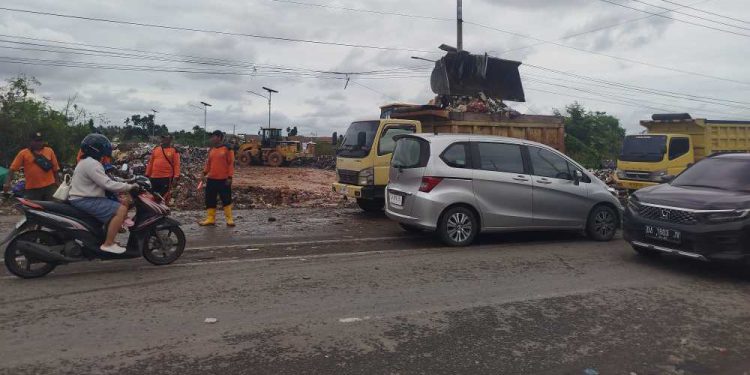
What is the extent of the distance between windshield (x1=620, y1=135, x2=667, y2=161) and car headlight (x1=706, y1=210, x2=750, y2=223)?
9.57m

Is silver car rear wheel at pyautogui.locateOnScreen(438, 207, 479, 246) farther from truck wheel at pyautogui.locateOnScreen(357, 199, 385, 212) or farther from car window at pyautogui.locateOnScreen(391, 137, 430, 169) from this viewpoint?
truck wheel at pyautogui.locateOnScreen(357, 199, 385, 212)

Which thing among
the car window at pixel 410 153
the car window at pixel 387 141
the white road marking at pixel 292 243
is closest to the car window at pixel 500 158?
the car window at pixel 410 153

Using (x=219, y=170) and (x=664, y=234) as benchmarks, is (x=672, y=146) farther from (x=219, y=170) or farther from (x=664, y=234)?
(x=219, y=170)

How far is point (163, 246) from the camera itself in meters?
6.86

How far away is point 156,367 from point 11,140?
23.9 m

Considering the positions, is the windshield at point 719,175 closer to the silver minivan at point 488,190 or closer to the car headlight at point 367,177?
the silver minivan at point 488,190

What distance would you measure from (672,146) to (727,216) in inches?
A: 390

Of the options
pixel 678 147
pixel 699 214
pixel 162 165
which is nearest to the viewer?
pixel 699 214

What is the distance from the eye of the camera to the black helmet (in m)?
6.34

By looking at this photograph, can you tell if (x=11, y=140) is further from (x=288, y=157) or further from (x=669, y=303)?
(x=669, y=303)

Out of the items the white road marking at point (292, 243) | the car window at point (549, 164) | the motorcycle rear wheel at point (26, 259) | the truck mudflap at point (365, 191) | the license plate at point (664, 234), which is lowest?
the white road marking at point (292, 243)

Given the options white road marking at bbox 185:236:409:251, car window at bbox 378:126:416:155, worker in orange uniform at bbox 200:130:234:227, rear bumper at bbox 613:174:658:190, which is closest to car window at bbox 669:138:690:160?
rear bumper at bbox 613:174:658:190

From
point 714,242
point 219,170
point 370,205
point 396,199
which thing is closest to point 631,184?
point 370,205

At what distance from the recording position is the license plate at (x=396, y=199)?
8.50 meters
